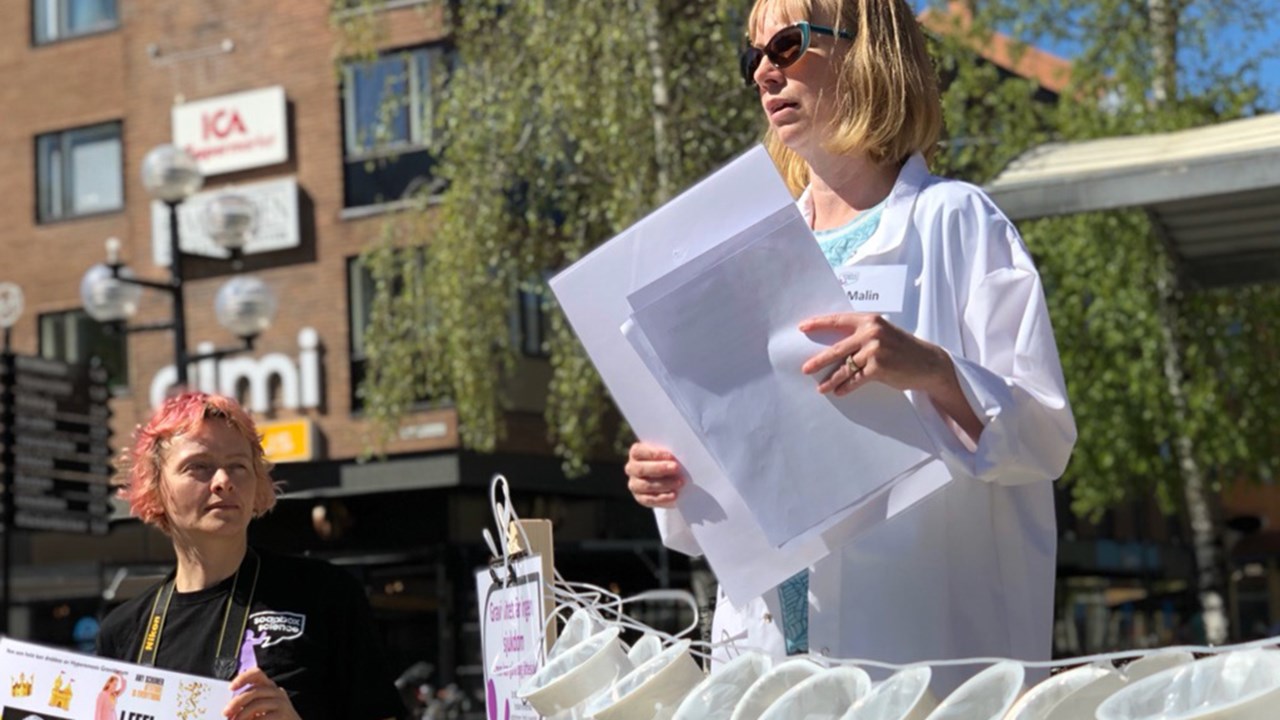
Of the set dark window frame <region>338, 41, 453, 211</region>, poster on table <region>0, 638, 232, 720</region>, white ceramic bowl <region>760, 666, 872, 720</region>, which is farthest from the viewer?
dark window frame <region>338, 41, 453, 211</region>

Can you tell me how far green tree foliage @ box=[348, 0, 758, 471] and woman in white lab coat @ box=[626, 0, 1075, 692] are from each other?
13.6 m

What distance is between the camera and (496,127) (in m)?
18.7

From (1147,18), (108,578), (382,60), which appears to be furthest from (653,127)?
(108,578)

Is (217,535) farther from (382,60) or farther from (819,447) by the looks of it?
(382,60)

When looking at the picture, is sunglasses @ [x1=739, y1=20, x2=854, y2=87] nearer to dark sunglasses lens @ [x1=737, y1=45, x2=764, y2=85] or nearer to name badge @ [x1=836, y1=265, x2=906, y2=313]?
dark sunglasses lens @ [x1=737, y1=45, x2=764, y2=85]

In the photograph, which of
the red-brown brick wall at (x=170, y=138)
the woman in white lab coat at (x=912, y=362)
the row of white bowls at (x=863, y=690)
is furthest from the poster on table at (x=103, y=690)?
the red-brown brick wall at (x=170, y=138)

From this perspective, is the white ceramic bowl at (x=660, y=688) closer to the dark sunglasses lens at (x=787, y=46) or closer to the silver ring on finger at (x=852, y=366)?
the silver ring on finger at (x=852, y=366)

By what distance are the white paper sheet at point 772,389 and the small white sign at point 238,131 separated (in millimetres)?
26979

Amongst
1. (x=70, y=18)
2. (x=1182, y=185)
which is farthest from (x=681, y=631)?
(x=70, y=18)

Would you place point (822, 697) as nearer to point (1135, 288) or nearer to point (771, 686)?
point (771, 686)

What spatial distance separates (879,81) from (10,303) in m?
26.7

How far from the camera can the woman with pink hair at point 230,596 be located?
376 cm

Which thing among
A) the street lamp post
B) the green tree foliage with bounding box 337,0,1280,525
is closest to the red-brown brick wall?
the green tree foliage with bounding box 337,0,1280,525

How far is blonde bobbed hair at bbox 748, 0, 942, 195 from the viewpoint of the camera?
271 cm
